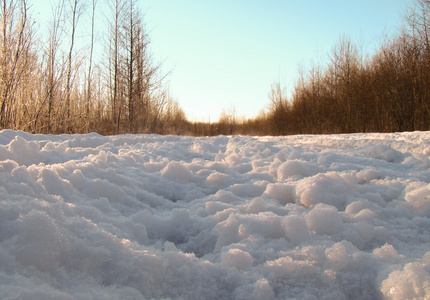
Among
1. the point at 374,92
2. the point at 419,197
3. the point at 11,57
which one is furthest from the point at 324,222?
the point at 374,92

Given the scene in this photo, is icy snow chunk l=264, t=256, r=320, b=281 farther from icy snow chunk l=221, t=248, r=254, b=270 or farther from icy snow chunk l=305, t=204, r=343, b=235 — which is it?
icy snow chunk l=305, t=204, r=343, b=235

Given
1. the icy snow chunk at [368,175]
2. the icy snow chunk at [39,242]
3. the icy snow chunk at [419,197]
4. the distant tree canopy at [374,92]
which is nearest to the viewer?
the icy snow chunk at [39,242]

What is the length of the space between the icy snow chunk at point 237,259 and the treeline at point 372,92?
320 inches

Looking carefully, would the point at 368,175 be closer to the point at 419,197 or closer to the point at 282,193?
the point at 419,197

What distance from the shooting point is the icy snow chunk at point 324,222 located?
4.31 ft

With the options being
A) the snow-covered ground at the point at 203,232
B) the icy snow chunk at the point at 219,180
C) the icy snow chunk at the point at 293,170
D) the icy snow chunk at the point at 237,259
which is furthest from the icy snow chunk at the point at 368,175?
the icy snow chunk at the point at 237,259

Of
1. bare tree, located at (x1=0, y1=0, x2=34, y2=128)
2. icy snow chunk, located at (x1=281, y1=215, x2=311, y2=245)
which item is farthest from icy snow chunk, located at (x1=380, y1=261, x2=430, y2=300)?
bare tree, located at (x1=0, y1=0, x2=34, y2=128)

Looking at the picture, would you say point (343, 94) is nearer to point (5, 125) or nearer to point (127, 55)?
point (127, 55)

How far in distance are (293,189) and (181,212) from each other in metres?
0.77

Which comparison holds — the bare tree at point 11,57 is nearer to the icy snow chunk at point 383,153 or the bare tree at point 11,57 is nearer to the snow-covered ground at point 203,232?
the snow-covered ground at point 203,232

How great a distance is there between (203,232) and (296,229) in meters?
0.45

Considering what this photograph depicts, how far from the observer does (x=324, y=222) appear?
134cm

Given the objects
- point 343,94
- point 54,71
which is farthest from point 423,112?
point 54,71

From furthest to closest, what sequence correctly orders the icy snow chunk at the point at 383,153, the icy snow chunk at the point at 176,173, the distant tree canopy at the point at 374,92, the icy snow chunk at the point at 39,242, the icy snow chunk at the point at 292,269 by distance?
the distant tree canopy at the point at 374,92 → the icy snow chunk at the point at 383,153 → the icy snow chunk at the point at 176,173 → the icy snow chunk at the point at 292,269 → the icy snow chunk at the point at 39,242
